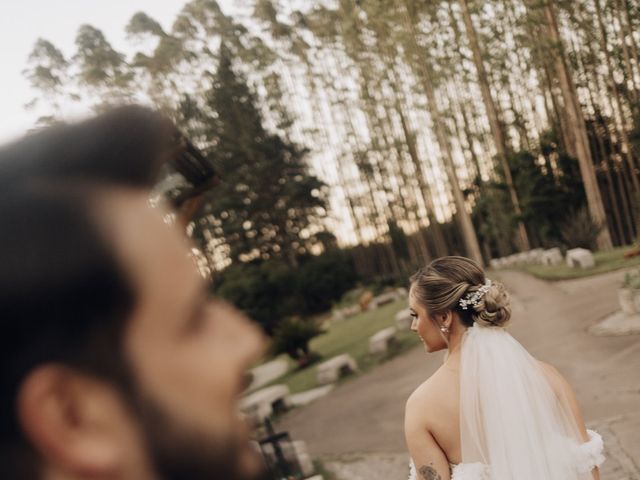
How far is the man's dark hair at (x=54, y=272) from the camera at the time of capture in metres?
0.52

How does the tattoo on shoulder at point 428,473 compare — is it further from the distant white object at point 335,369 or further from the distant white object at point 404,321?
the distant white object at point 404,321

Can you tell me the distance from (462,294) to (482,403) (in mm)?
545

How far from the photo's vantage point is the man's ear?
20.1 inches

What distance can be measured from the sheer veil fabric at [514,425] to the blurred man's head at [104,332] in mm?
2392

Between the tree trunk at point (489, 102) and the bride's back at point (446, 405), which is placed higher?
the tree trunk at point (489, 102)

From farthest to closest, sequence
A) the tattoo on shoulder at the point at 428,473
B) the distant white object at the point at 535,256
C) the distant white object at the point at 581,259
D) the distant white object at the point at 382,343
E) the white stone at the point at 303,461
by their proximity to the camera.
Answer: the distant white object at the point at 535,256 < the distant white object at the point at 581,259 < the distant white object at the point at 382,343 < the white stone at the point at 303,461 < the tattoo on shoulder at the point at 428,473

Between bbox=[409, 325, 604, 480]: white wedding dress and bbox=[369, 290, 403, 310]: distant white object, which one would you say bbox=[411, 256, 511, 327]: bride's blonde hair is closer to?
bbox=[409, 325, 604, 480]: white wedding dress

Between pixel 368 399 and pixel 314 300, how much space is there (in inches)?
1092

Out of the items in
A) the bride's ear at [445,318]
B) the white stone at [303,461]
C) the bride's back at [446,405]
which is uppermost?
the bride's ear at [445,318]

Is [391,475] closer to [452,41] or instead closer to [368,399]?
[368,399]

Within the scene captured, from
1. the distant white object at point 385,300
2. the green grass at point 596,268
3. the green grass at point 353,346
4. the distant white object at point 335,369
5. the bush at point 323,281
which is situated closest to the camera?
the distant white object at point 335,369

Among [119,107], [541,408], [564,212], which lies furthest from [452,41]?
[119,107]

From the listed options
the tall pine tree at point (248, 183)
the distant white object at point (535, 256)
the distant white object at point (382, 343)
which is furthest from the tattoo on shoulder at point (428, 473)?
the tall pine tree at point (248, 183)

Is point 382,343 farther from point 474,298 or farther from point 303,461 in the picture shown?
point 474,298
